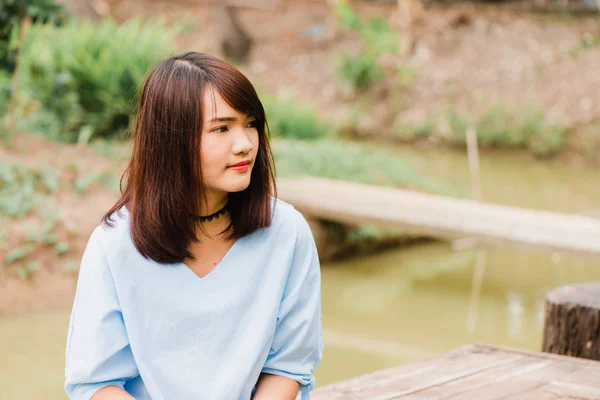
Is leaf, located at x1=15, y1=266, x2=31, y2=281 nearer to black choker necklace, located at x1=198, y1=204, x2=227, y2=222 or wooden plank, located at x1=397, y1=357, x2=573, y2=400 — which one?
wooden plank, located at x1=397, y1=357, x2=573, y2=400

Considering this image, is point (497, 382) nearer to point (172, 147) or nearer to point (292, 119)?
point (172, 147)

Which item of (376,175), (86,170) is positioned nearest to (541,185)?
(376,175)

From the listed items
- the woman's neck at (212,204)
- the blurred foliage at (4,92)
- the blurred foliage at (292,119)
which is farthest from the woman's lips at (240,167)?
the blurred foliage at (292,119)

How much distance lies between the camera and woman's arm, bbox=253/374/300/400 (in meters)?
1.86

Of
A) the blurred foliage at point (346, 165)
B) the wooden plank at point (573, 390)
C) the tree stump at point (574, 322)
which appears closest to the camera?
the wooden plank at point (573, 390)

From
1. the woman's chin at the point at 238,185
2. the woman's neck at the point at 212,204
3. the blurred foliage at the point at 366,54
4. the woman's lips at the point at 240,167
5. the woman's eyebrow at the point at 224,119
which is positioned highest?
the blurred foliage at the point at 366,54

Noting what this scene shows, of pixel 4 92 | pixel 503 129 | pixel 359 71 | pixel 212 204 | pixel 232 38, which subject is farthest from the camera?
pixel 232 38

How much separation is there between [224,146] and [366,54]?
→ 11.6 m

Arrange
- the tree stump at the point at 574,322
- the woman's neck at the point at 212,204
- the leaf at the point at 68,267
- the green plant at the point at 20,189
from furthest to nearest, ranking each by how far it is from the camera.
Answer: the green plant at the point at 20,189
the leaf at the point at 68,267
the tree stump at the point at 574,322
the woman's neck at the point at 212,204

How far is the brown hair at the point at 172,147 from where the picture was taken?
1.79m

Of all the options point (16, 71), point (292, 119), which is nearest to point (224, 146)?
point (16, 71)

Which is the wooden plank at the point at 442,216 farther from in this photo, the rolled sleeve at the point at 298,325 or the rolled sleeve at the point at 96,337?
the rolled sleeve at the point at 96,337

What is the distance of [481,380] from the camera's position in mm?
2674

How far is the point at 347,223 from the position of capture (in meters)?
6.79
